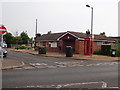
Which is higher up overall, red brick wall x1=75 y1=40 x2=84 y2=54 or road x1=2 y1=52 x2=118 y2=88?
red brick wall x1=75 y1=40 x2=84 y2=54

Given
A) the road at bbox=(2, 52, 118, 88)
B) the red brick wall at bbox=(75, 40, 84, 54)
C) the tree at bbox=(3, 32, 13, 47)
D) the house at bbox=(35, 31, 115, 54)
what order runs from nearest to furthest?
the road at bbox=(2, 52, 118, 88)
the red brick wall at bbox=(75, 40, 84, 54)
the house at bbox=(35, 31, 115, 54)
the tree at bbox=(3, 32, 13, 47)

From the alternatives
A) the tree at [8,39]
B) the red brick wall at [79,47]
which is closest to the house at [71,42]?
the red brick wall at [79,47]

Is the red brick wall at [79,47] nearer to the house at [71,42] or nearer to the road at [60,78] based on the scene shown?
the house at [71,42]

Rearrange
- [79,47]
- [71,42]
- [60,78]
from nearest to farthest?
[60,78] → [79,47] → [71,42]

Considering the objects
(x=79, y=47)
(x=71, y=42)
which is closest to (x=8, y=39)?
(x=71, y=42)

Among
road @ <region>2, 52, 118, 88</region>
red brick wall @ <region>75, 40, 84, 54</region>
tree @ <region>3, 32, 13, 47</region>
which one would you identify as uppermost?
tree @ <region>3, 32, 13, 47</region>

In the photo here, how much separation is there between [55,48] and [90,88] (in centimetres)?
2498

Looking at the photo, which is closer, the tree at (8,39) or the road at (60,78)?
the road at (60,78)

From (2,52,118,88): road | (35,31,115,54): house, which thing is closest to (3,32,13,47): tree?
(35,31,115,54): house

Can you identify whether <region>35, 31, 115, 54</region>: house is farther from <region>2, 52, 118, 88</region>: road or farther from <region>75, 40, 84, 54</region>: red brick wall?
<region>2, 52, 118, 88</region>: road

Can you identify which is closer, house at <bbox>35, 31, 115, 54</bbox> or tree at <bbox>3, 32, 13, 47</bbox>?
house at <bbox>35, 31, 115, 54</bbox>

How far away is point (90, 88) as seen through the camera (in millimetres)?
6230

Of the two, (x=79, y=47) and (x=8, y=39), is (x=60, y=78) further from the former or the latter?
(x=8, y=39)

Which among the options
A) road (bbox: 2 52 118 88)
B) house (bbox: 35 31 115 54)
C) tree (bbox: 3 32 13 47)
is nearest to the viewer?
road (bbox: 2 52 118 88)
